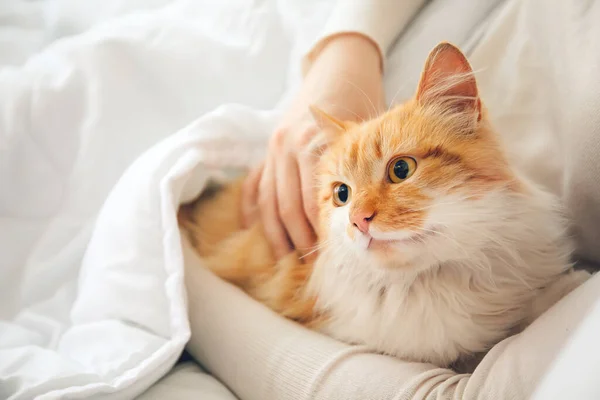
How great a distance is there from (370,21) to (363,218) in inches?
25.0

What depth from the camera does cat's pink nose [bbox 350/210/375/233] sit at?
0.73 m

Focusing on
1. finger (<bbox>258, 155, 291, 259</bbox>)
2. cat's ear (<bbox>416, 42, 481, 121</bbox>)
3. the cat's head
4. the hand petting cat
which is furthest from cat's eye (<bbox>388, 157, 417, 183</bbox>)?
finger (<bbox>258, 155, 291, 259</bbox>)

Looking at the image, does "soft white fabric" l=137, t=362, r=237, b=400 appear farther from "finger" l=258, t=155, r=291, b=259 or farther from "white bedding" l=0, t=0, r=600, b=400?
"finger" l=258, t=155, r=291, b=259

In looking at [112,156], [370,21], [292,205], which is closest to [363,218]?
[292,205]

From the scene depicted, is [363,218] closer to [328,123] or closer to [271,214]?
[328,123]

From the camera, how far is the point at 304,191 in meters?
1.03

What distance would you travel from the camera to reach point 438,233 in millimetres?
724

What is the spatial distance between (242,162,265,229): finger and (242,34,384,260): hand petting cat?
0.01m

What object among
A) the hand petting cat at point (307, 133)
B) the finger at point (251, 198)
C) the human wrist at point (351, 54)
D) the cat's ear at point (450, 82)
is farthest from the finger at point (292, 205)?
the cat's ear at point (450, 82)

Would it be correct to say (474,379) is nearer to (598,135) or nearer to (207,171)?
(598,135)

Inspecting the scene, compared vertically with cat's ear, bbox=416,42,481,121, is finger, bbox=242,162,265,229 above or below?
below

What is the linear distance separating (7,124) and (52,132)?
0.32 ft

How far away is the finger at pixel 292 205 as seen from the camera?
1.04 metres

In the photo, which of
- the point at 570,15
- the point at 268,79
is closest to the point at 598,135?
the point at 570,15
